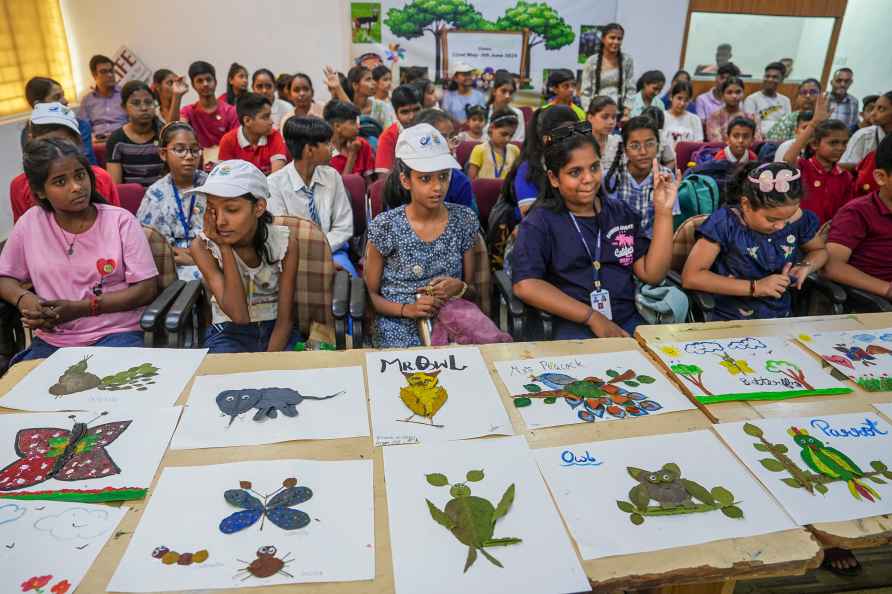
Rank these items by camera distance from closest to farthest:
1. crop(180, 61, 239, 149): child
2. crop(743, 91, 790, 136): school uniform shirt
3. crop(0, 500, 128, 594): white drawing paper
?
crop(0, 500, 128, 594): white drawing paper → crop(180, 61, 239, 149): child → crop(743, 91, 790, 136): school uniform shirt

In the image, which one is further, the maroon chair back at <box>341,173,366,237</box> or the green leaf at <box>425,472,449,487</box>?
the maroon chair back at <box>341,173,366,237</box>

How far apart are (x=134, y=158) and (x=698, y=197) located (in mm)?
3313

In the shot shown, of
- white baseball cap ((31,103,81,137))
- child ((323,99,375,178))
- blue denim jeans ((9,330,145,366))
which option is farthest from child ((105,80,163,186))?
blue denim jeans ((9,330,145,366))

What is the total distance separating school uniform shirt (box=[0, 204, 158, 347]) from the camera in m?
2.03

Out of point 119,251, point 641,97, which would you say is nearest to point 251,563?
point 119,251

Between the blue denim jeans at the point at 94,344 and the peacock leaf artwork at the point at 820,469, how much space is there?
1990mm

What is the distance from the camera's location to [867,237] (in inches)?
96.1

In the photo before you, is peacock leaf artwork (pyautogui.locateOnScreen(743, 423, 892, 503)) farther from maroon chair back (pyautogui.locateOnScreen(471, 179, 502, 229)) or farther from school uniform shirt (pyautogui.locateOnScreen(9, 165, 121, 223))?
school uniform shirt (pyautogui.locateOnScreen(9, 165, 121, 223))

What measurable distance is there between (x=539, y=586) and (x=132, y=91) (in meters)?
3.90

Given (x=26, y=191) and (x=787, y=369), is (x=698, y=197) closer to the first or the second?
(x=787, y=369)

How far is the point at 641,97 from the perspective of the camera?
229 inches

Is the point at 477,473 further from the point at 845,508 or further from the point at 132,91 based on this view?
the point at 132,91

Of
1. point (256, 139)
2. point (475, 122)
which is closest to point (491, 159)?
point (475, 122)

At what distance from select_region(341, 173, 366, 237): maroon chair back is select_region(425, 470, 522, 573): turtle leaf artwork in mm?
2352
